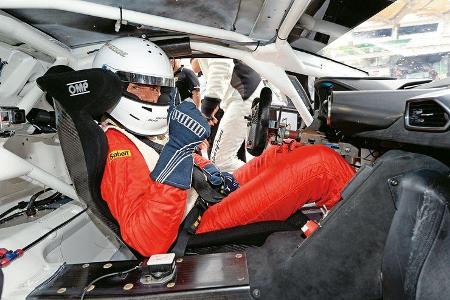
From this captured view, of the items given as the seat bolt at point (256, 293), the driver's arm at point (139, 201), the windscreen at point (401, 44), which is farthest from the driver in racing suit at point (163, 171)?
the windscreen at point (401, 44)

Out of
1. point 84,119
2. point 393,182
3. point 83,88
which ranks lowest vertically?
point 393,182

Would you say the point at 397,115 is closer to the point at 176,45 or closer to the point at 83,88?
the point at 83,88

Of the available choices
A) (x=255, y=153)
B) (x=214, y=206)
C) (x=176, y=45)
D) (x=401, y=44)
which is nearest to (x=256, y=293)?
(x=214, y=206)

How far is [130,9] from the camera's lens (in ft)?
5.06

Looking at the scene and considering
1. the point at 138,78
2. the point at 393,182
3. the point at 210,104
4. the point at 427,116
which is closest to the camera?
the point at 427,116

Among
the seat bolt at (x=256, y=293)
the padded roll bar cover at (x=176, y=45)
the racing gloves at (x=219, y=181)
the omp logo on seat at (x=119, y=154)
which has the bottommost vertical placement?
the seat bolt at (x=256, y=293)

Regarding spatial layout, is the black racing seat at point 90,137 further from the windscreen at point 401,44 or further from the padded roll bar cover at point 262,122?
the windscreen at point 401,44

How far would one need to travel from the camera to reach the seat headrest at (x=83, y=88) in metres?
1.10

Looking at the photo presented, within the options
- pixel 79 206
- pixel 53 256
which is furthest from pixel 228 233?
pixel 79 206

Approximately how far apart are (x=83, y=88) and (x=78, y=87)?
0.02 m

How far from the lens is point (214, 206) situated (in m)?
1.47

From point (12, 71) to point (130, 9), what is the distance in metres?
0.66

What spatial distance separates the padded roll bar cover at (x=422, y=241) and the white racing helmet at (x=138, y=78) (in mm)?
990

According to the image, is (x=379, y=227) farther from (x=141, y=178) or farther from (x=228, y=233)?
(x=141, y=178)
